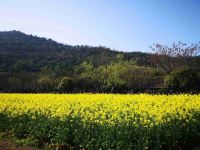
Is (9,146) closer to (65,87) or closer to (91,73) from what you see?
(65,87)

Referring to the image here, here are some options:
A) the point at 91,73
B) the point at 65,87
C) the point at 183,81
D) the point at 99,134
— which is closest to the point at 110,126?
the point at 99,134

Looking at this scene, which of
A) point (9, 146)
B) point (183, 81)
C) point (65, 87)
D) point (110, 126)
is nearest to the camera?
point (110, 126)

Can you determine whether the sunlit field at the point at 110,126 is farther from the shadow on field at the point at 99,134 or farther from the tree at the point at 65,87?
the tree at the point at 65,87

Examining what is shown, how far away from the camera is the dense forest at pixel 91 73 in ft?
82.2

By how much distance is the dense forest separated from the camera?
2506 centimetres

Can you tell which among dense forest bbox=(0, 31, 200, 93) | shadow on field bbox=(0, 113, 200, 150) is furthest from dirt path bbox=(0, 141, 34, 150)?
dense forest bbox=(0, 31, 200, 93)

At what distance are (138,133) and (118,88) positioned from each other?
17831 mm

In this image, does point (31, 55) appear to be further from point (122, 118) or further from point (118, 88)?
point (122, 118)

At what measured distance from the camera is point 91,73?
136 feet

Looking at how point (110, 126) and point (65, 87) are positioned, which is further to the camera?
point (65, 87)

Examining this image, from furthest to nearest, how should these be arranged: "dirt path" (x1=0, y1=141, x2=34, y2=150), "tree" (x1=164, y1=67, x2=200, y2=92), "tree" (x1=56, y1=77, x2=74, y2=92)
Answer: "tree" (x1=56, y1=77, x2=74, y2=92), "tree" (x1=164, y1=67, x2=200, y2=92), "dirt path" (x1=0, y1=141, x2=34, y2=150)

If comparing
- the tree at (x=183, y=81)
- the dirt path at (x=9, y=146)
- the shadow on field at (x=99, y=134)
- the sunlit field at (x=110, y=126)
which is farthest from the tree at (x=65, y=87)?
the dirt path at (x=9, y=146)

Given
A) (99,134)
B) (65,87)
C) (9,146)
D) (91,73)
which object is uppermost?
(91,73)

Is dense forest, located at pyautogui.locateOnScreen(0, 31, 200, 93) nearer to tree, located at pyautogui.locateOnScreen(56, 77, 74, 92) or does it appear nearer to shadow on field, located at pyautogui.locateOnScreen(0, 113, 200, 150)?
tree, located at pyautogui.locateOnScreen(56, 77, 74, 92)
